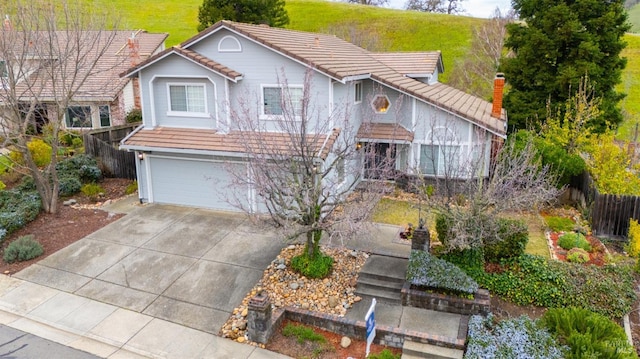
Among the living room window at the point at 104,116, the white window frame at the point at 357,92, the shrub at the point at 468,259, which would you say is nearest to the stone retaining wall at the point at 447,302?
the shrub at the point at 468,259

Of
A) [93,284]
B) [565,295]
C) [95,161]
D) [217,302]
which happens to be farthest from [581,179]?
[95,161]

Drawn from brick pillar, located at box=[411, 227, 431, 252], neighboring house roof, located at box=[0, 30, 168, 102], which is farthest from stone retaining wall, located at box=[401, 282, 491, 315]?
neighboring house roof, located at box=[0, 30, 168, 102]

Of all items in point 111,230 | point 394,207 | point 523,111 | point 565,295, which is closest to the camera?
point 565,295

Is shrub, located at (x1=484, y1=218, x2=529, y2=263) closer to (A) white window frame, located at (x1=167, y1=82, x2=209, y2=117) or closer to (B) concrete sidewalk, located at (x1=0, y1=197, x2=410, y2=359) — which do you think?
(B) concrete sidewalk, located at (x1=0, y1=197, x2=410, y2=359)

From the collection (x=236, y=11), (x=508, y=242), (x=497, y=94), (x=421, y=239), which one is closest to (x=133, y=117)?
(x=236, y=11)

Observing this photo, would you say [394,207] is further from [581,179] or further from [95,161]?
[95,161]

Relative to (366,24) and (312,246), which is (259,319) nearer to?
(312,246)
